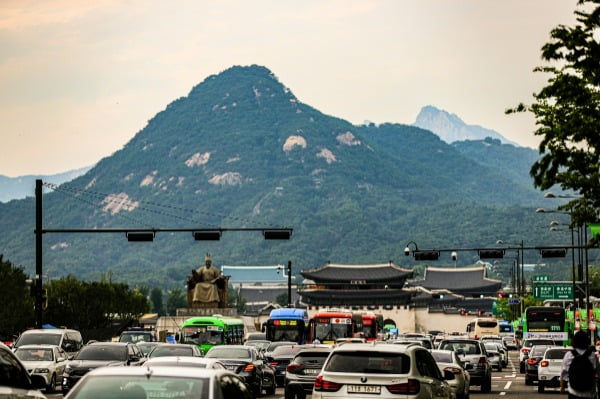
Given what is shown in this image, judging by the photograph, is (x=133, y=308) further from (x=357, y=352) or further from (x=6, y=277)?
(x=357, y=352)

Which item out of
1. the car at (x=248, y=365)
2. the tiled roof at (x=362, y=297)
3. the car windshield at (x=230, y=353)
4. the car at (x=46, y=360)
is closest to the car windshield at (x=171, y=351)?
the car at (x=248, y=365)

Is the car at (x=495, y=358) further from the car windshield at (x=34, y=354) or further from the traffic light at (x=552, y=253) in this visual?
the car windshield at (x=34, y=354)

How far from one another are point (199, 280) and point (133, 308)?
40.5 metres

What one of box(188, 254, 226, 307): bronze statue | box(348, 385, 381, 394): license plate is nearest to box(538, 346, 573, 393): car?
box(348, 385, 381, 394): license plate

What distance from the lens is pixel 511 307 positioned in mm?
159000

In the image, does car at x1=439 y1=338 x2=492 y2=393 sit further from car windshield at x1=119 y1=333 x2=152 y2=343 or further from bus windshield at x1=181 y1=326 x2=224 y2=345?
car windshield at x1=119 y1=333 x2=152 y2=343

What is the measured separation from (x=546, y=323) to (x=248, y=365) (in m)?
41.2

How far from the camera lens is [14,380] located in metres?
15.6

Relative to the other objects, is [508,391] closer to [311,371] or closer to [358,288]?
[311,371]

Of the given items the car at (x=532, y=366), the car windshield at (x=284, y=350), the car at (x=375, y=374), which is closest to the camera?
the car at (x=375, y=374)

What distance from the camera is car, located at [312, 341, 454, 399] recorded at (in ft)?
67.4

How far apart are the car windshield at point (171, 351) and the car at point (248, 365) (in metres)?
0.58

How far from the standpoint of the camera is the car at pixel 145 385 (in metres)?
13.1

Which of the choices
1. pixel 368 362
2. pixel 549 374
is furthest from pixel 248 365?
pixel 368 362
